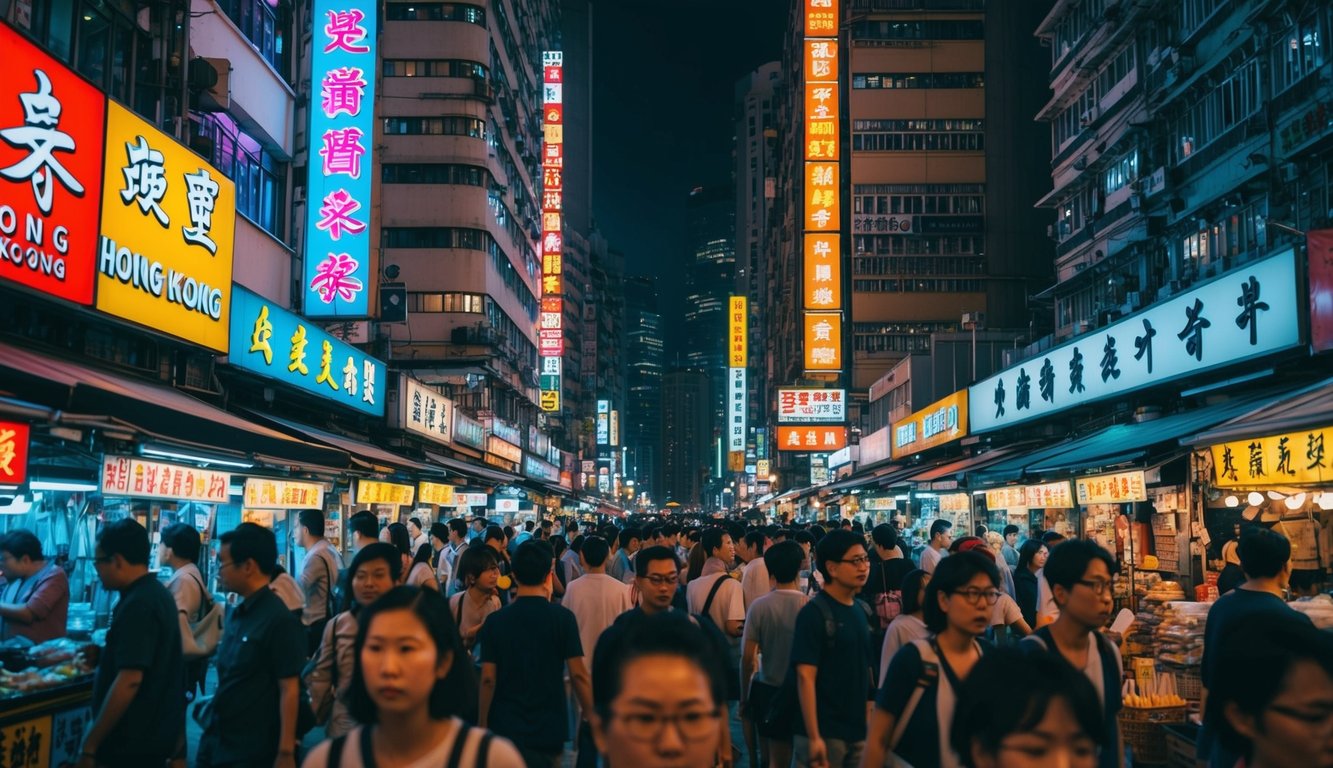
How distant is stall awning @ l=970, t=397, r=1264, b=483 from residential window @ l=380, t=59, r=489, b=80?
A: 3145cm

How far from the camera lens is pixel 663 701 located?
2650 millimetres

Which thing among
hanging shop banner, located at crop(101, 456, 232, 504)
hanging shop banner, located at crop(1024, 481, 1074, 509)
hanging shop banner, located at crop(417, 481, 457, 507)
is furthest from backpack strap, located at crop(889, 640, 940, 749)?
hanging shop banner, located at crop(417, 481, 457, 507)

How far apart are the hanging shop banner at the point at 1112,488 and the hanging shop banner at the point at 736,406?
76608 millimetres

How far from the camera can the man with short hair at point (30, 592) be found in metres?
7.65

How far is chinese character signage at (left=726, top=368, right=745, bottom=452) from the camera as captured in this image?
306 ft

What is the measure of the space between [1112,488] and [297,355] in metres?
11.9

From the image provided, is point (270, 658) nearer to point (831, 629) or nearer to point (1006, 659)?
point (831, 629)

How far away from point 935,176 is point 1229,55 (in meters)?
43.4

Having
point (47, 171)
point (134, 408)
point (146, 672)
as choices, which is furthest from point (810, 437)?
point (146, 672)

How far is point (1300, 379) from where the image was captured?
1406 cm

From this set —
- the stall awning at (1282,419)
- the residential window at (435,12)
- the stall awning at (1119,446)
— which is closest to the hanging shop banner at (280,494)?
the stall awning at (1119,446)

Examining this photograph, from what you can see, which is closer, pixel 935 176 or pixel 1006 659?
pixel 1006 659

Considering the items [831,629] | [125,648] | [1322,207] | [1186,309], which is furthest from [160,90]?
[1322,207]

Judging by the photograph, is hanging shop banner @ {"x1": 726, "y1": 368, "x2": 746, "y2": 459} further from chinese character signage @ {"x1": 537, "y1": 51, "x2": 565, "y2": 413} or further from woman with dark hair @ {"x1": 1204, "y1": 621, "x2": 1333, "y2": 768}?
woman with dark hair @ {"x1": 1204, "y1": 621, "x2": 1333, "y2": 768}
